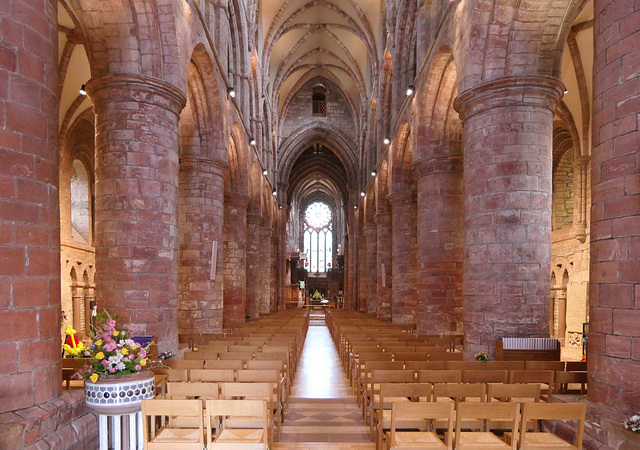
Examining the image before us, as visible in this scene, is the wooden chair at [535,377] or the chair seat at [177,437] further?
the wooden chair at [535,377]

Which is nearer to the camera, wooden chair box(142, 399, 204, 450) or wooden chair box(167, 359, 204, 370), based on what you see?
wooden chair box(142, 399, 204, 450)

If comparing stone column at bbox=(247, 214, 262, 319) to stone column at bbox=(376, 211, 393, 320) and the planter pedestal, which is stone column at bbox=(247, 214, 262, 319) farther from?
the planter pedestal

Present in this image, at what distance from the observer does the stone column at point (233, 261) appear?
17531 mm

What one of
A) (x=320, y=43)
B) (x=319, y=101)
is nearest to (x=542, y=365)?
(x=320, y=43)

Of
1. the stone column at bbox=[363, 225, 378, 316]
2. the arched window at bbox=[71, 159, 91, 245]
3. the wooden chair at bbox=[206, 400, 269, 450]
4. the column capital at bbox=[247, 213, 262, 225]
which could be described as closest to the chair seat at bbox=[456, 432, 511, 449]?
the wooden chair at bbox=[206, 400, 269, 450]

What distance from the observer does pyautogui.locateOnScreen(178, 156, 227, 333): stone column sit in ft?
43.2

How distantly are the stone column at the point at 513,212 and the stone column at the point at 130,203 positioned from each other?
577 cm

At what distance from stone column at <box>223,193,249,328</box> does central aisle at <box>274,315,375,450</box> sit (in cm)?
593

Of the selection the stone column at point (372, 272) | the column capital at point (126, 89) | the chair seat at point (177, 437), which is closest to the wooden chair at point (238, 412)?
the chair seat at point (177, 437)

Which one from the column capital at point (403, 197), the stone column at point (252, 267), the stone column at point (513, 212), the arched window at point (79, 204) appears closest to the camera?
the stone column at point (513, 212)

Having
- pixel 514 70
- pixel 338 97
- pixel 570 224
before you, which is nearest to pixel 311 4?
pixel 338 97

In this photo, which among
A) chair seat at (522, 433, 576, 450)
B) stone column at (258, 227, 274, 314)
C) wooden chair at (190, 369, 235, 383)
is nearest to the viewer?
chair seat at (522, 433, 576, 450)

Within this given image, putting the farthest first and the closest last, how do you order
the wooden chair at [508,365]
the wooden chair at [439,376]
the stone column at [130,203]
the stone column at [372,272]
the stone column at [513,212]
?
1. the stone column at [372,272]
2. the stone column at [513,212]
3. the stone column at [130,203]
4. the wooden chair at [508,365]
5. the wooden chair at [439,376]

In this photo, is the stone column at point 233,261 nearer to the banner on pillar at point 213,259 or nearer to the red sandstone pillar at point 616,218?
the banner on pillar at point 213,259
